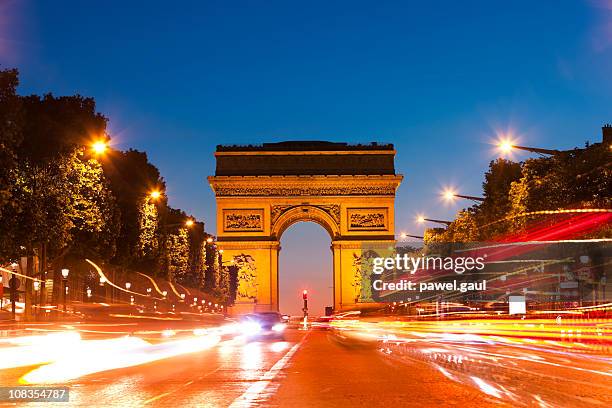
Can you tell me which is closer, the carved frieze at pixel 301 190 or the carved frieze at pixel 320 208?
the carved frieze at pixel 301 190

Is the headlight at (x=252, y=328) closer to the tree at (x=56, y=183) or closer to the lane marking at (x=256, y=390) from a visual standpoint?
the tree at (x=56, y=183)

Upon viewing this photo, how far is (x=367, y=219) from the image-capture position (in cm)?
8262

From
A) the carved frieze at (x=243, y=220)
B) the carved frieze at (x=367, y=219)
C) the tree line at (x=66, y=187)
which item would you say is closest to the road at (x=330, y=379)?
the tree line at (x=66, y=187)

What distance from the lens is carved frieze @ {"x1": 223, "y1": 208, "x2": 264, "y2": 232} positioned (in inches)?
3265

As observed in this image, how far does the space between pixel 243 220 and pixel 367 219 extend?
11.5m

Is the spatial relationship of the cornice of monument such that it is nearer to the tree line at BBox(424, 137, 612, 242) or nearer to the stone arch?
the stone arch

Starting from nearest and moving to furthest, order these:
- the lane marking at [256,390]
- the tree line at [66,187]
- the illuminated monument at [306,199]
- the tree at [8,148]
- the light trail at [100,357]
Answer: the lane marking at [256,390] < the light trail at [100,357] < the tree at [8,148] < the tree line at [66,187] < the illuminated monument at [306,199]

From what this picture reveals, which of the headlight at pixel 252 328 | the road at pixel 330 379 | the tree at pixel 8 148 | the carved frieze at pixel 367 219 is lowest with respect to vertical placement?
the road at pixel 330 379

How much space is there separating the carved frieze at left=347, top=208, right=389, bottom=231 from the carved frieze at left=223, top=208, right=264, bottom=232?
8353 millimetres

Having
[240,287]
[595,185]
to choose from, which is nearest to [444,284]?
[240,287]

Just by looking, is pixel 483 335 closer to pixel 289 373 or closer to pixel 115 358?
pixel 115 358

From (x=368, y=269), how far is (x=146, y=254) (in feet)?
97.8

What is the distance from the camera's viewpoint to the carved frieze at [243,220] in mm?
82938

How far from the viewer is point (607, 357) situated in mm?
19266
